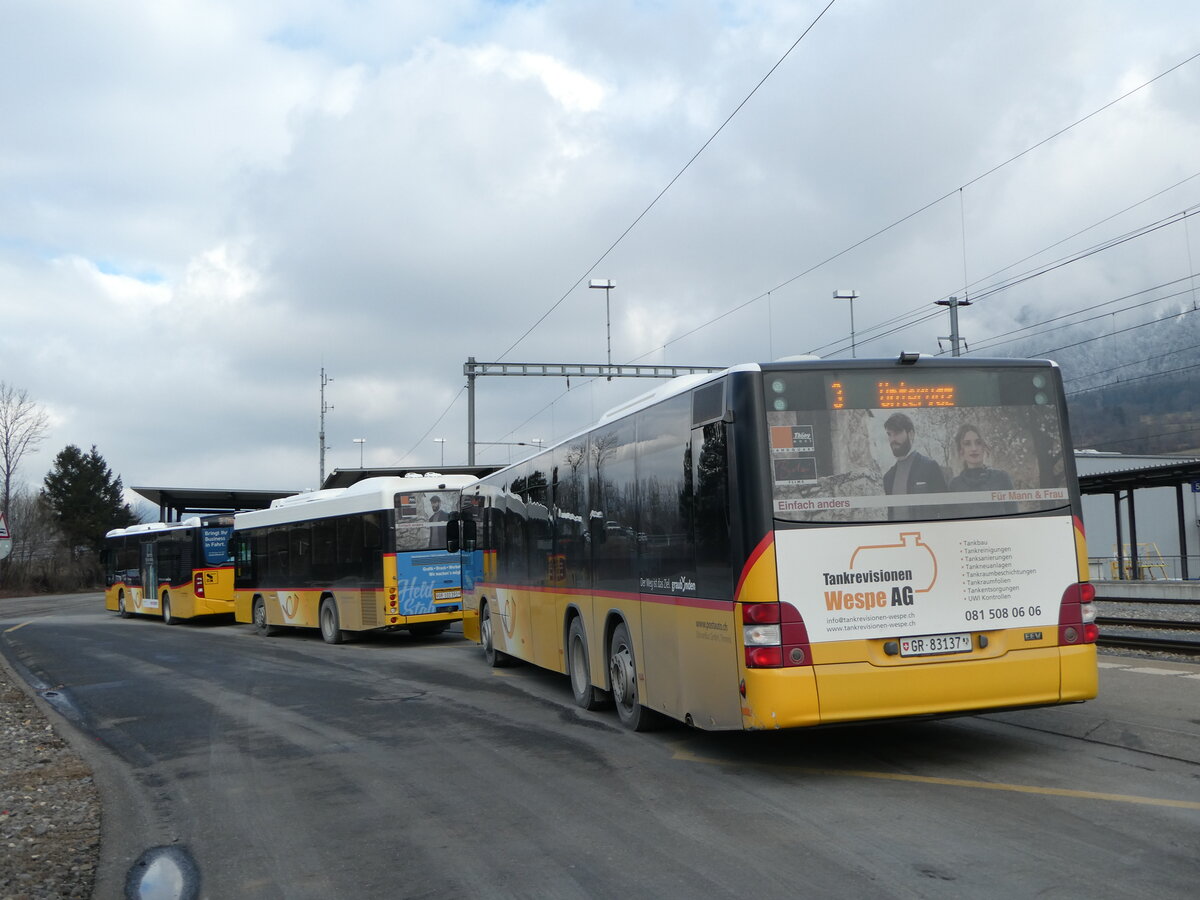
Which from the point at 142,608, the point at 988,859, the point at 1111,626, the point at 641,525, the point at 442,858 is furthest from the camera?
the point at 142,608

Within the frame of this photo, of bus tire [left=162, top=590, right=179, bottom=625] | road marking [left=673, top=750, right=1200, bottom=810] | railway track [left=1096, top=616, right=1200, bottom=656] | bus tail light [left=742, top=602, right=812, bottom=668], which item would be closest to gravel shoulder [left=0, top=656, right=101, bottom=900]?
bus tail light [left=742, top=602, right=812, bottom=668]

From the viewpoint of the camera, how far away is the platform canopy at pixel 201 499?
48.8 m

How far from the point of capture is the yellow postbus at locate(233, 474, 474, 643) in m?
21.1

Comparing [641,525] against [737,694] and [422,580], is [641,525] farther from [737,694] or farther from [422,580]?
[422,580]

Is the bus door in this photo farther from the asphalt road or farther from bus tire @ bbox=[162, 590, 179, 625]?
the asphalt road

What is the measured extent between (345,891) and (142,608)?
3478 centimetres

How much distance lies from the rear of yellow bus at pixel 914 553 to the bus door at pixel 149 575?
32449mm

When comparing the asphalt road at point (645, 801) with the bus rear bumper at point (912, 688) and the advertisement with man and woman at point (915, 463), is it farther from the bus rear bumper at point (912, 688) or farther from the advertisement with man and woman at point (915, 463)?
the advertisement with man and woman at point (915, 463)

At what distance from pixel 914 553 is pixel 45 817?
6.25 metres

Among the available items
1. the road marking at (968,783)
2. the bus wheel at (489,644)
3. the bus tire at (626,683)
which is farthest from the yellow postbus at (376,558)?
the road marking at (968,783)

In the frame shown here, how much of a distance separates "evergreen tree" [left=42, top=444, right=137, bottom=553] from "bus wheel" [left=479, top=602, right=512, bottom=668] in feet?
227

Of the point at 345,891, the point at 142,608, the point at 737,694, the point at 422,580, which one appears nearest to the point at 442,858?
the point at 345,891

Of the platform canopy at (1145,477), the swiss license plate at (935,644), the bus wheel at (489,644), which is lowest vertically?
the bus wheel at (489,644)

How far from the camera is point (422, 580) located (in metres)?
21.4
